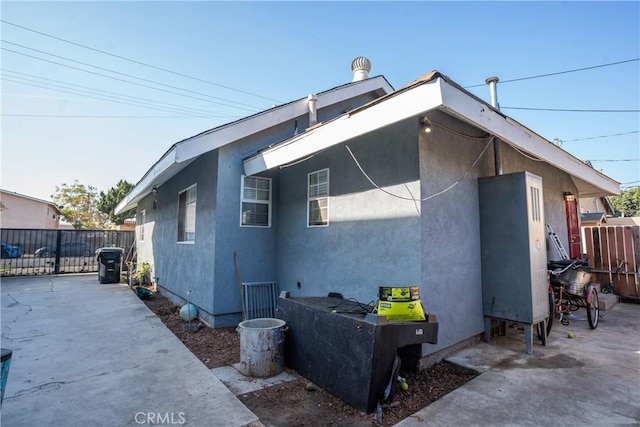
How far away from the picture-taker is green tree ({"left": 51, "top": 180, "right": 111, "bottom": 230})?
2947 centimetres

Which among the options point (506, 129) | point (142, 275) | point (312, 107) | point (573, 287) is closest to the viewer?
point (506, 129)

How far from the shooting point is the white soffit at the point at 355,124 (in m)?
2.90

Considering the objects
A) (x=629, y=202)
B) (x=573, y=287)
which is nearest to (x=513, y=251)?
(x=573, y=287)

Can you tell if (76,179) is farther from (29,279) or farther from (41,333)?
(41,333)

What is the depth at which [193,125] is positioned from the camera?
14.2m

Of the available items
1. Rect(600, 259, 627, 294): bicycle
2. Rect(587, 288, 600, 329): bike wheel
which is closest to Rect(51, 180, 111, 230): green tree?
Rect(587, 288, 600, 329): bike wheel

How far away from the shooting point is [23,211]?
874 inches

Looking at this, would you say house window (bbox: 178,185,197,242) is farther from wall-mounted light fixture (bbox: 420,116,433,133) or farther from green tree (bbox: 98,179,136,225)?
green tree (bbox: 98,179,136,225)

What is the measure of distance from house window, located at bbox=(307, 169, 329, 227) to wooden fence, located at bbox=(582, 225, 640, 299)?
8.22 meters

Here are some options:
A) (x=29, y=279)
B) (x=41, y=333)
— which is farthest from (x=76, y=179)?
(x=41, y=333)

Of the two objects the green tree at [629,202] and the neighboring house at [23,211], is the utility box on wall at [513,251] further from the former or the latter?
the green tree at [629,202]

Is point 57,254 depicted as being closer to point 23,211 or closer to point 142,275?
point 142,275

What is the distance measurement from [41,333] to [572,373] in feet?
26.0

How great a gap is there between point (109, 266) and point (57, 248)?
4536 millimetres
